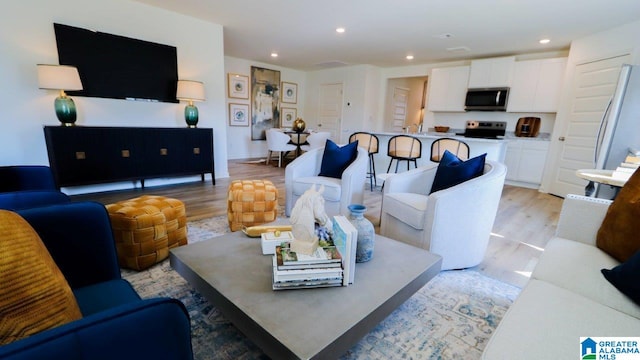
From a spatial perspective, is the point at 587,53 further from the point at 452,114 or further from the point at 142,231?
the point at 142,231

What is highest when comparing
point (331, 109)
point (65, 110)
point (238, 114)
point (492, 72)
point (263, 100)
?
point (492, 72)

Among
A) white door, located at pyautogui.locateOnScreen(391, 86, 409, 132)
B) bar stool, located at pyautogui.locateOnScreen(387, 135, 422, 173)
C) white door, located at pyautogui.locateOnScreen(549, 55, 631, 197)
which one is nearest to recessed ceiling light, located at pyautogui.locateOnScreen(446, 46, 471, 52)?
white door, located at pyautogui.locateOnScreen(549, 55, 631, 197)

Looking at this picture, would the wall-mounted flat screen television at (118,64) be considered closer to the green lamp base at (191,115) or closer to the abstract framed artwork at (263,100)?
the green lamp base at (191,115)

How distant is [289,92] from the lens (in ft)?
25.5

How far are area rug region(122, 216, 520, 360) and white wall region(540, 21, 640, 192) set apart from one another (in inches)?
156

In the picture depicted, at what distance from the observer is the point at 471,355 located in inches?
51.7

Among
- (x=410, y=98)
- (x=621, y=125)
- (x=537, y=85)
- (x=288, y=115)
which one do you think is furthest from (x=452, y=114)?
(x=288, y=115)

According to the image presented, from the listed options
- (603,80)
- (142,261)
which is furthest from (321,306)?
(603,80)

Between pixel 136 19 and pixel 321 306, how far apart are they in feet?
13.8

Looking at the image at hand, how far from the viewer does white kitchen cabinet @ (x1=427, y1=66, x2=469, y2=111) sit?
19.2 ft

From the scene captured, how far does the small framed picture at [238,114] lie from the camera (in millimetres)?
6605

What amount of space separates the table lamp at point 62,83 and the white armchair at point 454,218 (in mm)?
3445

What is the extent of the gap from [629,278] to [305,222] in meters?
1.21

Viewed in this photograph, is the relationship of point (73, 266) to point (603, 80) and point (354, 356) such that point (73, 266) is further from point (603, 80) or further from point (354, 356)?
point (603, 80)
